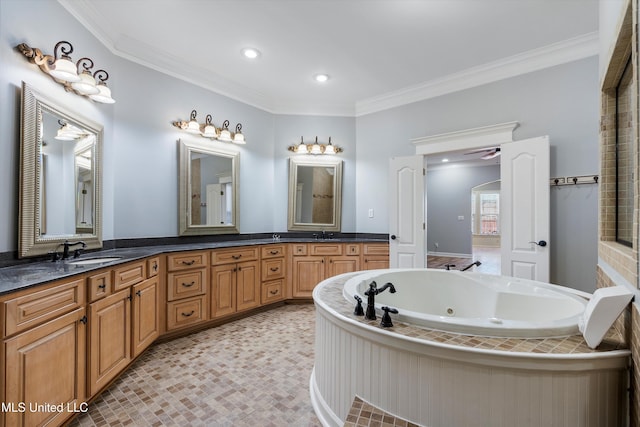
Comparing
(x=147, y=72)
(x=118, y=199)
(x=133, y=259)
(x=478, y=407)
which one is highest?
(x=147, y=72)

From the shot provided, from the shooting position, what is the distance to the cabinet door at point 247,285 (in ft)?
10.8

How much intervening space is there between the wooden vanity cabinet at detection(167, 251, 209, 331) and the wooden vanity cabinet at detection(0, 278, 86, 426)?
1.03 meters

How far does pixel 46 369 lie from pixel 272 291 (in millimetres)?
2352

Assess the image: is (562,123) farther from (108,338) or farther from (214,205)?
(108,338)

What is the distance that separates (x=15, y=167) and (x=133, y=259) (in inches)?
34.0

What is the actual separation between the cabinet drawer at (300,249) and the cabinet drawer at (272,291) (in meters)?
0.40

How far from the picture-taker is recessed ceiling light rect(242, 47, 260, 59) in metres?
2.92

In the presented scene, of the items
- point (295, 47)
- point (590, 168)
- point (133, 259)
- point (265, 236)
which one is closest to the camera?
point (133, 259)

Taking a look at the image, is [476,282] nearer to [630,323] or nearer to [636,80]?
[630,323]

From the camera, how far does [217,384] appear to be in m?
2.04

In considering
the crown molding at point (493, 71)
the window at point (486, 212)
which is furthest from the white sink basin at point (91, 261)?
the window at point (486, 212)

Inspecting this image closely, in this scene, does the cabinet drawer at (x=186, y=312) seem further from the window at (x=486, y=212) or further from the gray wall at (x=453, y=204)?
the window at (x=486, y=212)

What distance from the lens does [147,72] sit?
9.82 feet

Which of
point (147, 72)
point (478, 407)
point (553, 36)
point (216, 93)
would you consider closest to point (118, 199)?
point (147, 72)
